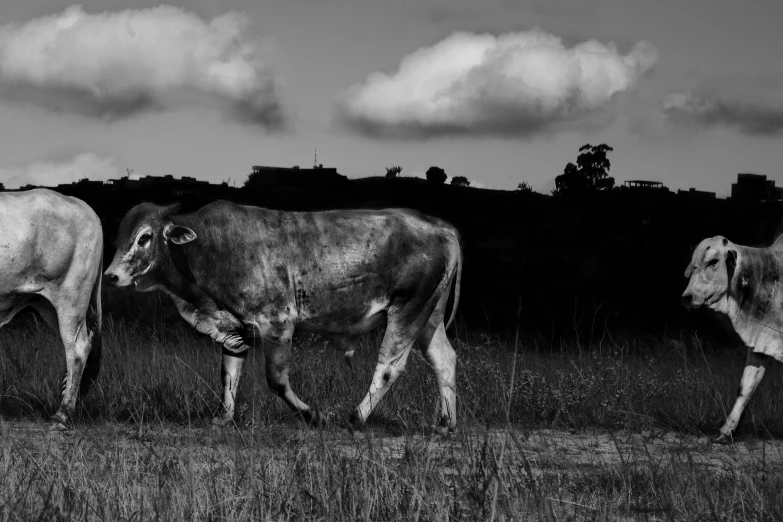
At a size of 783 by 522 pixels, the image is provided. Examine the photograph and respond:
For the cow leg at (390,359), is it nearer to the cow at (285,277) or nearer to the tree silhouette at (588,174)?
the cow at (285,277)

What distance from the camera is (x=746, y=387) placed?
741 centimetres

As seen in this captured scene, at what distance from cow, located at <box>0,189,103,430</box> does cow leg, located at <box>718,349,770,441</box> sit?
4.77 meters

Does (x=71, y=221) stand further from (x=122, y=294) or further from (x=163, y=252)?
(x=122, y=294)

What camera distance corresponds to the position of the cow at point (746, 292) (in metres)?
7.59

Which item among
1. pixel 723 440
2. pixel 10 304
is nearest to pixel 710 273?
pixel 723 440

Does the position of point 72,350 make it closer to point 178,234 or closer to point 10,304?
point 10,304

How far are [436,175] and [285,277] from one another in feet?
45.4

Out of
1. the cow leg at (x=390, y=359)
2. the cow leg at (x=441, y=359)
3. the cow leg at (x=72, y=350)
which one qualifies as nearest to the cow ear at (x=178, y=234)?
the cow leg at (x=72, y=350)

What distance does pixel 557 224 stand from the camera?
62.6 feet

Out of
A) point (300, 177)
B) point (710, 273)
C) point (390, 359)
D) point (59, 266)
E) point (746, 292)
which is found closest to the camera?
point (390, 359)

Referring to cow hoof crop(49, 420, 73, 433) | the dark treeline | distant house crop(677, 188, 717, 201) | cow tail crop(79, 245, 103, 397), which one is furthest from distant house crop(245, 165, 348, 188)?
cow hoof crop(49, 420, 73, 433)

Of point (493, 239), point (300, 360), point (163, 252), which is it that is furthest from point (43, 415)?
point (493, 239)

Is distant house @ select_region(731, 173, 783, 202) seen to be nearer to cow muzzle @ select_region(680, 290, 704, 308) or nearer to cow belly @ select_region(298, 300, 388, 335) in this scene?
cow muzzle @ select_region(680, 290, 704, 308)

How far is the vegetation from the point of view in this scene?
20.5 meters
